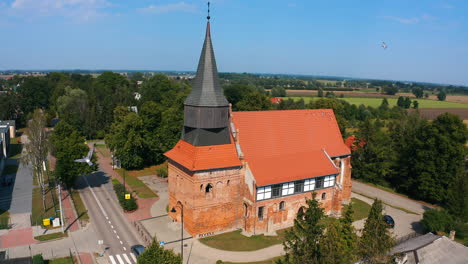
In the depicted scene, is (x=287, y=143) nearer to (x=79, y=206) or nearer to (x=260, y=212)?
(x=260, y=212)

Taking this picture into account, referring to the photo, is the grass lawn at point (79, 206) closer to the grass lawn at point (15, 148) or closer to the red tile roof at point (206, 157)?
the red tile roof at point (206, 157)

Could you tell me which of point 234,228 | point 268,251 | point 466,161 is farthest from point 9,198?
point 466,161

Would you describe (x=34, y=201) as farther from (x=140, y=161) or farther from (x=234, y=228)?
(x=234, y=228)

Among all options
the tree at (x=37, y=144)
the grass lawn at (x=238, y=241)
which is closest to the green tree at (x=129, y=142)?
the tree at (x=37, y=144)

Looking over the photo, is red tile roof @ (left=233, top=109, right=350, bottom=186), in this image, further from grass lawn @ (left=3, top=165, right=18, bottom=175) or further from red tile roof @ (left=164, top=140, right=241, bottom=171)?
grass lawn @ (left=3, top=165, right=18, bottom=175)

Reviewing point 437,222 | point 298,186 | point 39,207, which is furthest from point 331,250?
point 39,207

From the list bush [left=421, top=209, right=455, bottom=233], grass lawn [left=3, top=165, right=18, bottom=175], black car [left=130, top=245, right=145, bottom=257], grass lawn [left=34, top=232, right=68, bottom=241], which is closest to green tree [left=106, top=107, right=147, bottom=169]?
grass lawn [left=3, top=165, right=18, bottom=175]
